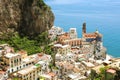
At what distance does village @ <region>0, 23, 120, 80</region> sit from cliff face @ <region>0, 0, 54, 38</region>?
135 cm

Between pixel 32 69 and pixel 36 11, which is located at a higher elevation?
pixel 36 11

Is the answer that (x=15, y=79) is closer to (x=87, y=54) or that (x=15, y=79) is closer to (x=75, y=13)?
(x=87, y=54)

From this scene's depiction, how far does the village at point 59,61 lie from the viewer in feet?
54.8

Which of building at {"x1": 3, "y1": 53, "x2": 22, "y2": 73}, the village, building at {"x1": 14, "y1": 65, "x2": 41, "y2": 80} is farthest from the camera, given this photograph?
building at {"x1": 3, "y1": 53, "x2": 22, "y2": 73}

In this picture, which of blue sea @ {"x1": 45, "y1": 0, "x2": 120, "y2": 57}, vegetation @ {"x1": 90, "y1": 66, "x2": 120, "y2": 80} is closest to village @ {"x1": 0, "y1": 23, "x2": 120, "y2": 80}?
vegetation @ {"x1": 90, "y1": 66, "x2": 120, "y2": 80}

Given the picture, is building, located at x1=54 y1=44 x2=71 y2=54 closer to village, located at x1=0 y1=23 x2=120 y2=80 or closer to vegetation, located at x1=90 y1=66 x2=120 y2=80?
village, located at x1=0 y1=23 x2=120 y2=80

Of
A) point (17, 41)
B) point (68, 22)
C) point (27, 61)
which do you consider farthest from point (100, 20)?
point (27, 61)

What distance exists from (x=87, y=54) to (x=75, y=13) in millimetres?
28891

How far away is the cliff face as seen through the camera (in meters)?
22.7

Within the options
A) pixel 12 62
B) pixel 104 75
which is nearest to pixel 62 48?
pixel 12 62

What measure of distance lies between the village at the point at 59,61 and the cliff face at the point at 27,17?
53.3 inches

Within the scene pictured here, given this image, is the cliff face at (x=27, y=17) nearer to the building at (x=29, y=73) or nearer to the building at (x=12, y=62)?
the building at (x=12, y=62)

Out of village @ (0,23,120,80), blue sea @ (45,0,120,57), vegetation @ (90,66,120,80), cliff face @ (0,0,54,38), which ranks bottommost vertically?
blue sea @ (45,0,120,57)

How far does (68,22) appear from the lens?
43.4 m
